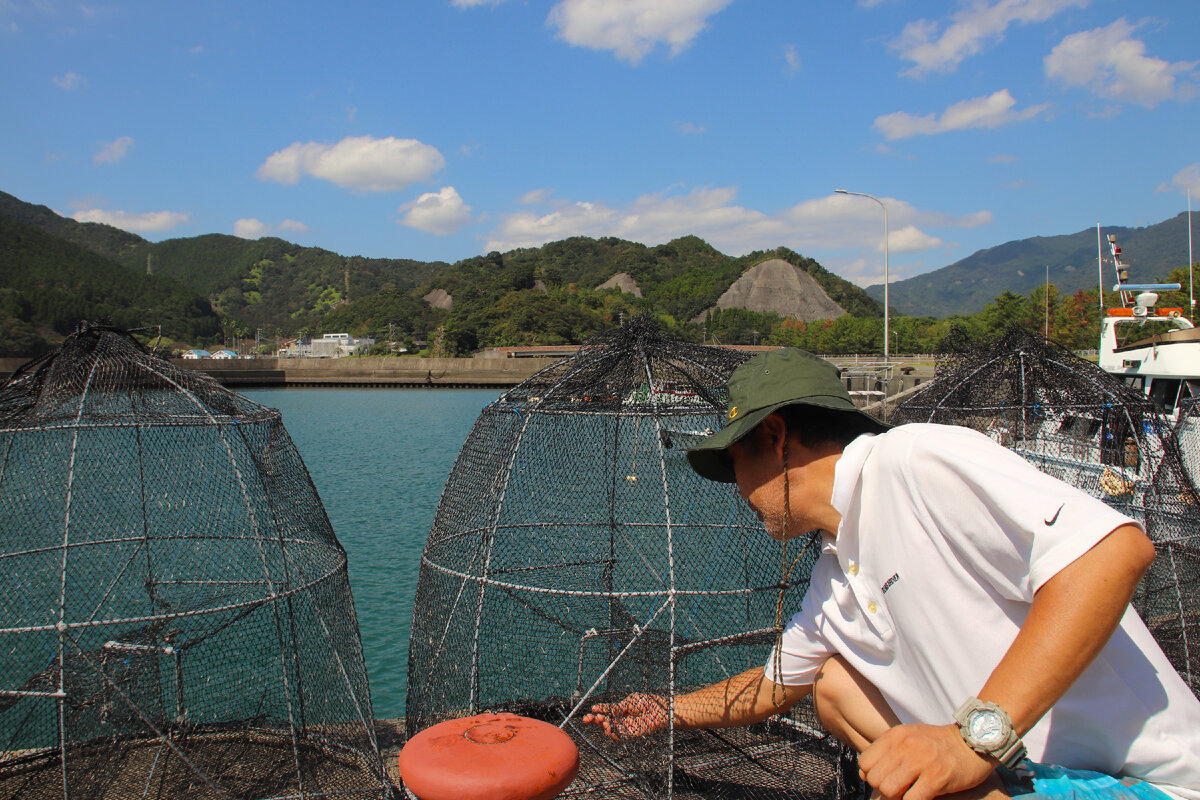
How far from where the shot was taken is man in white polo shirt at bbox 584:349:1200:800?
1437mm

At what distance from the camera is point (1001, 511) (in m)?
1.47

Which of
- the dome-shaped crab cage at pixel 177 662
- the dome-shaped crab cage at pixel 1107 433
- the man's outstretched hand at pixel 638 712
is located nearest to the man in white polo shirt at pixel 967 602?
the man's outstretched hand at pixel 638 712

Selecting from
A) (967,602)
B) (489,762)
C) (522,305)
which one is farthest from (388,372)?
(967,602)

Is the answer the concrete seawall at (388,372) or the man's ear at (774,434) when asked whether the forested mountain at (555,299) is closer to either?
the concrete seawall at (388,372)

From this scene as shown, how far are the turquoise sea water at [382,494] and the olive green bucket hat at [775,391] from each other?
722cm

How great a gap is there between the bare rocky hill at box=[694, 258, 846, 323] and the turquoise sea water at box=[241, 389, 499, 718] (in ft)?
336

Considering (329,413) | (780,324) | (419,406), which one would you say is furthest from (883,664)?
(780,324)

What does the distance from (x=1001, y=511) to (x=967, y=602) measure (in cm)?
25

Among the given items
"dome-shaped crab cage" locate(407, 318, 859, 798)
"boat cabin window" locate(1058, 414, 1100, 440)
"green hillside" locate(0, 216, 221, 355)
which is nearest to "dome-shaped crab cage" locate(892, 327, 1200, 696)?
"boat cabin window" locate(1058, 414, 1100, 440)

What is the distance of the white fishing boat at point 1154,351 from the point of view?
10.7 m

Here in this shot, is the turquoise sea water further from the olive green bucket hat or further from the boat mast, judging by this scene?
the boat mast

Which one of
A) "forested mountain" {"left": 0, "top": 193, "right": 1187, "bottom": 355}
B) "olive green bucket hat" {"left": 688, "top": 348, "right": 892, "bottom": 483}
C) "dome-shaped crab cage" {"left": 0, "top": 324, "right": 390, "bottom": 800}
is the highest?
"forested mountain" {"left": 0, "top": 193, "right": 1187, "bottom": 355}

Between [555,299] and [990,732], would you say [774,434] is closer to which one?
[990,732]

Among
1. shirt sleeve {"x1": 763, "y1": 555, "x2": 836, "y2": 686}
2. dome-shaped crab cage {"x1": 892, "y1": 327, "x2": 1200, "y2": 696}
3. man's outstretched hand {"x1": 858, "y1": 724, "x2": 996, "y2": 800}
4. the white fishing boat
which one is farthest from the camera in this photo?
Answer: the white fishing boat
